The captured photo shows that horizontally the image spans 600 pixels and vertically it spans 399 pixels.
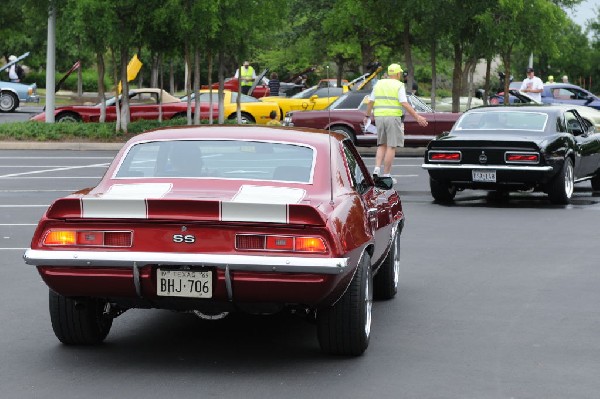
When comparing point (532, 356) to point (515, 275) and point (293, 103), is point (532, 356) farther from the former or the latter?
point (293, 103)

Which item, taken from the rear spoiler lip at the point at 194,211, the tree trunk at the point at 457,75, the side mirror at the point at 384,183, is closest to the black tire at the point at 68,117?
the tree trunk at the point at 457,75

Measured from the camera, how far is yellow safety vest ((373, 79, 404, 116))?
19.9 meters

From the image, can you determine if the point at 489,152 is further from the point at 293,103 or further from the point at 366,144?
the point at 293,103

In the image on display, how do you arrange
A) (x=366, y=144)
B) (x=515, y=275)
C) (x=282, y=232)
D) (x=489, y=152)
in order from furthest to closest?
(x=366, y=144) < (x=489, y=152) < (x=515, y=275) < (x=282, y=232)

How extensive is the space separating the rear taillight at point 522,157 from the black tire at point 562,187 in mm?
556

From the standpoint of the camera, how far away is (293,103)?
3800 cm

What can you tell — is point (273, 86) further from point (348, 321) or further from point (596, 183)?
point (348, 321)

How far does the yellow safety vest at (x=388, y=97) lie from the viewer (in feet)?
65.2

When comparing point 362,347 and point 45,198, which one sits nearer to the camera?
point 362,347

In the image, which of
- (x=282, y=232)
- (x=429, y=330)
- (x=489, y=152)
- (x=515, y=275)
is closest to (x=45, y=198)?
(x=489, y=152)

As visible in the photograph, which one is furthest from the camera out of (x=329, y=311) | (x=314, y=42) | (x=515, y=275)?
(x=314, y=42)

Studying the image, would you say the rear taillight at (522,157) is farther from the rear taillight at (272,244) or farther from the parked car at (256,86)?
the parked car at (256,86)

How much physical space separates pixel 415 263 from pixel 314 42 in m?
41.4

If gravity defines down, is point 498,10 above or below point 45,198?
above
